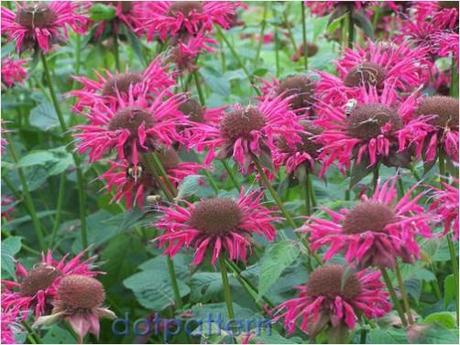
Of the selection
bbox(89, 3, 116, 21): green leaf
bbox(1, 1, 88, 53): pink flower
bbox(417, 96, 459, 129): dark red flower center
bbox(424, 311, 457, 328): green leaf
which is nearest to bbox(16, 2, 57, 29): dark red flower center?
bbox(1, 1, 88, 53): pink flower

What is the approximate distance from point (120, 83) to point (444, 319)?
942 millimetres

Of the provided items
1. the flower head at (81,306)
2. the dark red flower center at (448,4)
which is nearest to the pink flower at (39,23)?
the flower head at (81,306)

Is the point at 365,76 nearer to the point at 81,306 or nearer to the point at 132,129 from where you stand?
the point at 132,129

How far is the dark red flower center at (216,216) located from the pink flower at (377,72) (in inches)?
14.0

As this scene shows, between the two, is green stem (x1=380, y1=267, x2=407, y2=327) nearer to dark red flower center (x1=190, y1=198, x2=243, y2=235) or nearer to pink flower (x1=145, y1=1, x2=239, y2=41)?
dark red flower center (x1=190, y1=198, x2=243, y2=235)

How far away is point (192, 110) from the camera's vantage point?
6.86 feet

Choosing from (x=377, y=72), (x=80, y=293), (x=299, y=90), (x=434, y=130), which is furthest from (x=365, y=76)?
(x=80, y=293)

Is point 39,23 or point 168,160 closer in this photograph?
point 168,160

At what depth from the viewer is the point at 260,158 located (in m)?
1.65

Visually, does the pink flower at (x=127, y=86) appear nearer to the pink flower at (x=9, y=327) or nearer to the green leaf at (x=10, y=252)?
the green leaf at (x=10, y=252)

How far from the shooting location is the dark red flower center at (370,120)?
160 centimetres

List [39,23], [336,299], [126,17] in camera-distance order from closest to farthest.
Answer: [336,299]
[39,23]
[126,17]

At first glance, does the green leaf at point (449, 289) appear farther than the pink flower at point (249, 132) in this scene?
Yes

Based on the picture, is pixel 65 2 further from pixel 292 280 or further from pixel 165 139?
pixel 292 280
